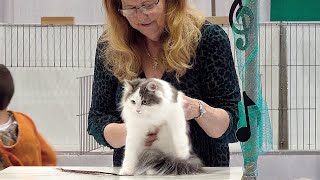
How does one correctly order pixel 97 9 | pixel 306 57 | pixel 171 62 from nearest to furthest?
pixel 171 62
pixel 306 57
pixel 97 9

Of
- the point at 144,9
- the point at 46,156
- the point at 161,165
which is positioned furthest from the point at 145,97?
the point at 46,156

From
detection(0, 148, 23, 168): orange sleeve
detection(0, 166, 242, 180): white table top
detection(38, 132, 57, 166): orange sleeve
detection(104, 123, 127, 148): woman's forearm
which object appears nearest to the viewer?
detection(0, 166, 242, 180): white table top

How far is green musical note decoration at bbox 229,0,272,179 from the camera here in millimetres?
1281

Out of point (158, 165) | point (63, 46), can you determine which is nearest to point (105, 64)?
point (158, 165)

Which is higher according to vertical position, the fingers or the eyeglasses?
the eyeglasses

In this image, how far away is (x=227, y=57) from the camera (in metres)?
1.56

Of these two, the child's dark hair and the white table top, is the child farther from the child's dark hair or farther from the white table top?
the white table top

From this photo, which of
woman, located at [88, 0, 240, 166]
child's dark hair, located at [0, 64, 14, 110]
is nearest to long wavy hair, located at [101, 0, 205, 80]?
woman, located at [88, 0, 240, 166]

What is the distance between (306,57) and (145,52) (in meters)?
1.10

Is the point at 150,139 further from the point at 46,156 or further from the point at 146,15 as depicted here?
the point at 46,156

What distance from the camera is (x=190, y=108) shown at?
1.36 metres

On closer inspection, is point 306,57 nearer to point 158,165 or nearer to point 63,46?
point 63,46

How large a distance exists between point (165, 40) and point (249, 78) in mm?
352

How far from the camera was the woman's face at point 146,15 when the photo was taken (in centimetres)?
148
